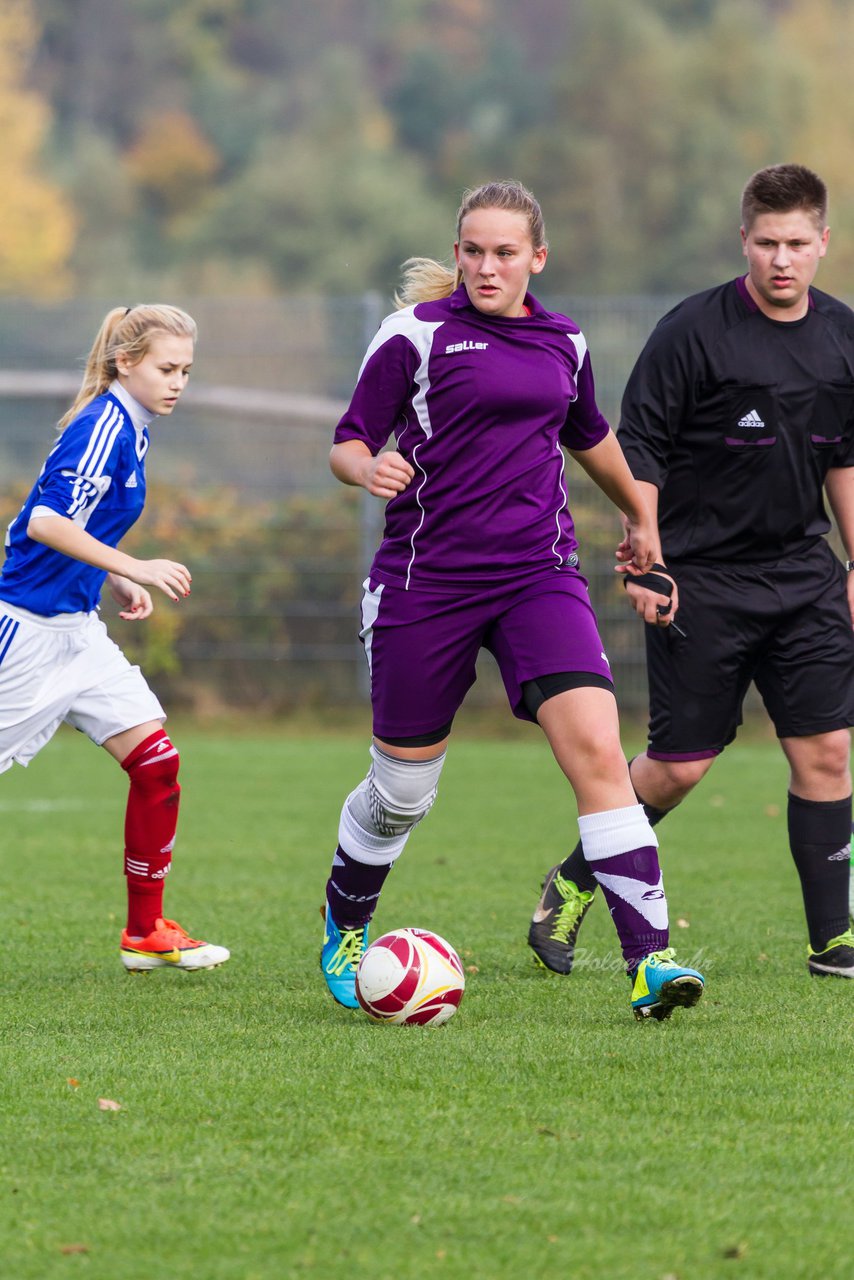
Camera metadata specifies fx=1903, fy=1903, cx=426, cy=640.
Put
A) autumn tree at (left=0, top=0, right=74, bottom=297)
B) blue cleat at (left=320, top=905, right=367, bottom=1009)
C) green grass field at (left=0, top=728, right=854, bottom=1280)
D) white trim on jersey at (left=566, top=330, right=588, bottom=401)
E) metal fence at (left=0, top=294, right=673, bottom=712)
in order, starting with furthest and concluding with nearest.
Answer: autumn tree at (left=0, top=0, right=74, bottom=297), metal fence at (left=0, top=294, right=673, bottom=712), blue cleat at (left=320, top=905, right=367, bottom=1009), white trim on jersey at (left=566, top=330, right=588, bottom=401), green grass field at (left=0, top=728, right=854, bottom=1280)

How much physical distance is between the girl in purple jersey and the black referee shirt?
609mm

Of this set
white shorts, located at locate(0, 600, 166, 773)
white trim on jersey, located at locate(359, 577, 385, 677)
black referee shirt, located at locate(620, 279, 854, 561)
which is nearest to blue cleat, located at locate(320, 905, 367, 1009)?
white trim on jersey, located at locate(359, 577, 385, 677)

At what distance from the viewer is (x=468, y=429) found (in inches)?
191

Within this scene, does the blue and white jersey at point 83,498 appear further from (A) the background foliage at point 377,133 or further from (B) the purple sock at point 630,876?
(A) the background foliage at point 377,133

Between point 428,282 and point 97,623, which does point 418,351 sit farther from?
point 97,623

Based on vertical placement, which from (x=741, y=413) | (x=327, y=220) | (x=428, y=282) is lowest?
(x=741, y=413)

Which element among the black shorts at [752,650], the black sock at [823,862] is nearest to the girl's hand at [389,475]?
the black shorts at [752,650]

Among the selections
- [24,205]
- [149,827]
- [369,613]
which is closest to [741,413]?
[369,613]

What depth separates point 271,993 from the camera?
5.46 metres

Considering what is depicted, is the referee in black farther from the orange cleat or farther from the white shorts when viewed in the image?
the white shorts

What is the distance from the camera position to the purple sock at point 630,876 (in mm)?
4848

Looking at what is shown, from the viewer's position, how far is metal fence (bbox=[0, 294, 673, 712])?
15.1 metres

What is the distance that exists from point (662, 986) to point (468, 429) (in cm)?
148

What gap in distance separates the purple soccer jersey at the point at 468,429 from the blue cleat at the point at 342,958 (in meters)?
1.08
